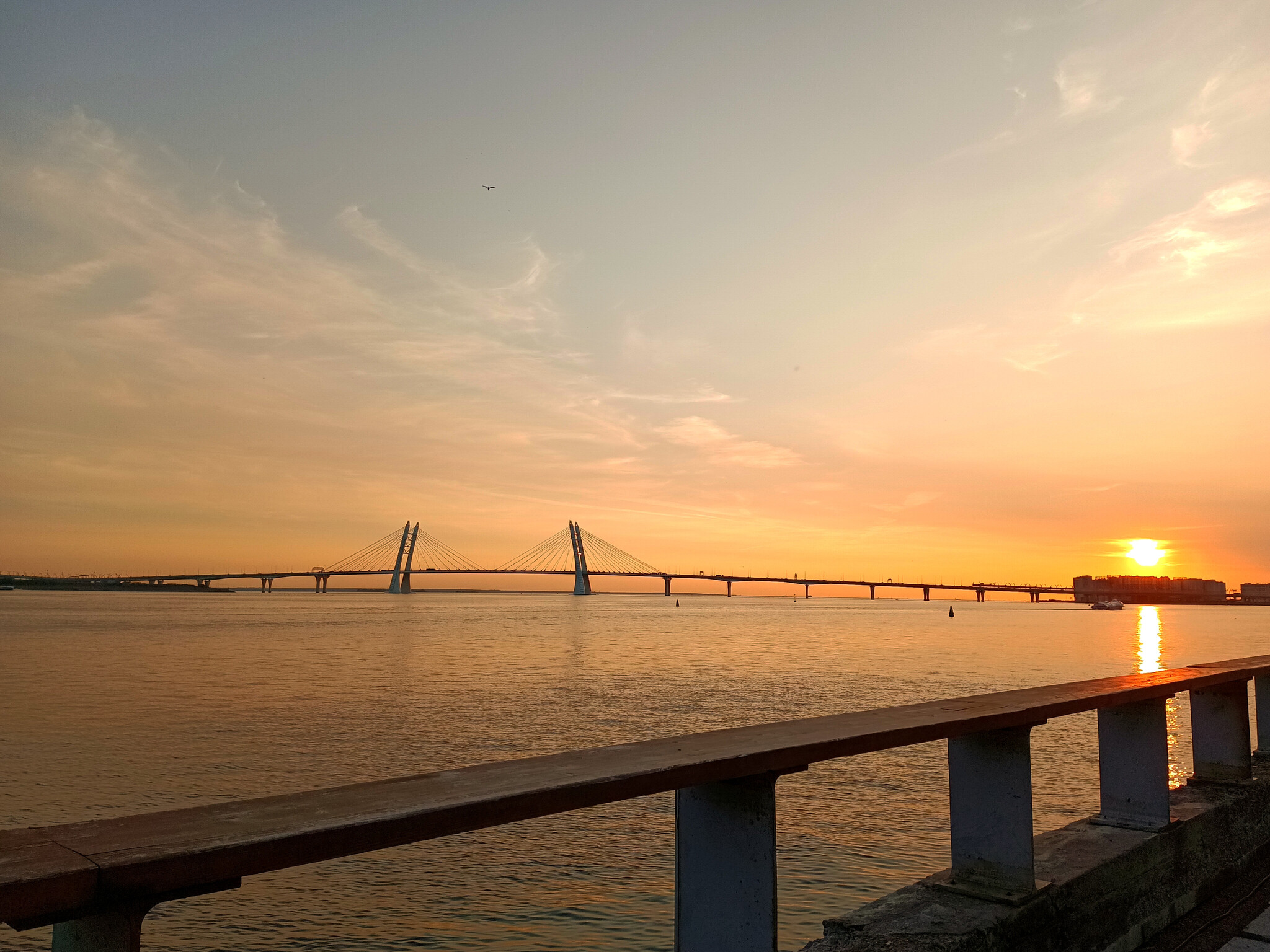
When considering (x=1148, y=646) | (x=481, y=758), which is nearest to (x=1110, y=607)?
(x=1148, y=646)

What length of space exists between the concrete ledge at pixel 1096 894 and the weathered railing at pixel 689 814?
0.14m

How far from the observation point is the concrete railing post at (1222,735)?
16.6ft

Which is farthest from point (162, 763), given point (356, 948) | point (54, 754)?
point (356, 948)

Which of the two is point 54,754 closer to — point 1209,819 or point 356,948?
point 356,948

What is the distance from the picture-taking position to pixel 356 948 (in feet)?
20.5

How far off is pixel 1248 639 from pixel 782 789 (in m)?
61.3

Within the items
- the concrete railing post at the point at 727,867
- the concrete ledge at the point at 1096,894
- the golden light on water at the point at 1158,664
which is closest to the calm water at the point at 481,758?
the golden light on water at the point at 1158,664

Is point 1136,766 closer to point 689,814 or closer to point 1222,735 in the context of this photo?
point 1222,735

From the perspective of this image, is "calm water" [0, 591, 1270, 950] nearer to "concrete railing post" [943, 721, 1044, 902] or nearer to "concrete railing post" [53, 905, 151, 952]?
"concrete railing post" [943, 721, 1044, 902]

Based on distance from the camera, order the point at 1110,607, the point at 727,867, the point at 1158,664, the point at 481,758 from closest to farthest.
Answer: the point at 727,867 → the point at 481,758 → the point at 1158,664 → the point at 1110,607

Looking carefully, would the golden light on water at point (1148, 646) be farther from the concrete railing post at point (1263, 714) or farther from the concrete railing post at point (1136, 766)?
the concrete railing post at point (1136, 766)

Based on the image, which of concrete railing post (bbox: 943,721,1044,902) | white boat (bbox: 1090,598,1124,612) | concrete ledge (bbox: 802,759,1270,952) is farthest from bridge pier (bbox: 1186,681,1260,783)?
white boat (bbox: 1090,598,1124,612)

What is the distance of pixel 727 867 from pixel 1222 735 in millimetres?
4118

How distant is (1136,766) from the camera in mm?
4250
